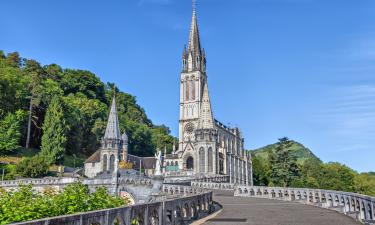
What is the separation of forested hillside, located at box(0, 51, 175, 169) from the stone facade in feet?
47.2

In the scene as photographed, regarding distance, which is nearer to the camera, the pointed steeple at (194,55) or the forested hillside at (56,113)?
the forested hillside at (56,113)

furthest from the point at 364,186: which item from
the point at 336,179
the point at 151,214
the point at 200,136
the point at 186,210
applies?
the point at 151,214

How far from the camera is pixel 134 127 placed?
103375 mm

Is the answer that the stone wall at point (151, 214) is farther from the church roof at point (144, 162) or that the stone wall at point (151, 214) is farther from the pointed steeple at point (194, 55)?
the pointed steeple at point (194, 55)

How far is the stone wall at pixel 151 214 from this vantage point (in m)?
7.08

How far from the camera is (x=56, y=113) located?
2972 inches

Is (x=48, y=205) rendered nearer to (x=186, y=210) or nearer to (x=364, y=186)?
(x=186, y=210)

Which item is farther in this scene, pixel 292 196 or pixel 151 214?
pixel 292 196

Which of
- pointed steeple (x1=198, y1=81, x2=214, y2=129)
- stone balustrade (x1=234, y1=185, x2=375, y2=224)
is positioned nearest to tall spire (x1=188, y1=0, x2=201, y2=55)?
pointed steeple (x1=198, y1=81, x2=214, y2=129)

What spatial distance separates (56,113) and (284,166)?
49.5 meters

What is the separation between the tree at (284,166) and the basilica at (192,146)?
38.0 ft

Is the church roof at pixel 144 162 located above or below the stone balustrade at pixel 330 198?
above

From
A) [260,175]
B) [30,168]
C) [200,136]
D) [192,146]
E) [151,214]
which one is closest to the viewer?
[151,214]

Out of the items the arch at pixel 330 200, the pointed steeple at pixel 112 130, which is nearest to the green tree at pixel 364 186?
the pointed steeple at pixel 112 130
